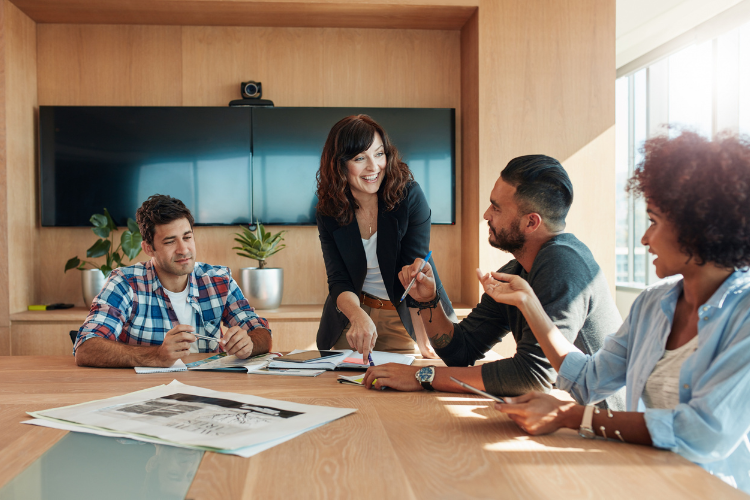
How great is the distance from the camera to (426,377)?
139cm

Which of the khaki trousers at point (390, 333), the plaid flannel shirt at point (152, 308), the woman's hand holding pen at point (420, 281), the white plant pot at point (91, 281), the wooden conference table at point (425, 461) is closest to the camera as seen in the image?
the wooden conference table at point (425, 461)

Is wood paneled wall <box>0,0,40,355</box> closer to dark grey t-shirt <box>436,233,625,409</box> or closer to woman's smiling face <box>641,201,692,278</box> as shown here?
dark grey t-shirt <box>436,233,625,409</box>

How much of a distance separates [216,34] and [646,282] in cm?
394

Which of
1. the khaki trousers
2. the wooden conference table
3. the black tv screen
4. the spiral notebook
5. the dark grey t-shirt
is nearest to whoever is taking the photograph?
the wooden conference table

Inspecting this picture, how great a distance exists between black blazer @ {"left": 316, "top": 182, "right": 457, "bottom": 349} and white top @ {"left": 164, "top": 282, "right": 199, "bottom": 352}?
19.8 inches

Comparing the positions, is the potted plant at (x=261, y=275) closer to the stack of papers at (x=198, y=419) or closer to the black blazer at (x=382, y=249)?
the black blazer at (x=382, y=249)

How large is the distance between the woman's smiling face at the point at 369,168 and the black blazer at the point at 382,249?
0.10m

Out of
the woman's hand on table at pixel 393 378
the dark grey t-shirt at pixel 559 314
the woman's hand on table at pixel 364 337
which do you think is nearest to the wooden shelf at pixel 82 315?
the woman's hand on table at pixel 364 337

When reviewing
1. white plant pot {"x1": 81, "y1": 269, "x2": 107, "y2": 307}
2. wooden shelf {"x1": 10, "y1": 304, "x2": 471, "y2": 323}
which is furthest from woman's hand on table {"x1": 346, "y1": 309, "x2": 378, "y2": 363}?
white plant pot {"x1": 81, "y1": 269, "x2": 107, "y2": 307}

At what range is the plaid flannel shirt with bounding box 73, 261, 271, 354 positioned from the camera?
193cm

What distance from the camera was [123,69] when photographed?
380cm

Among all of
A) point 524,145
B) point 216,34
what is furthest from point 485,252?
point 216,34

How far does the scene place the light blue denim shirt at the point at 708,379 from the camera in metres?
0.91

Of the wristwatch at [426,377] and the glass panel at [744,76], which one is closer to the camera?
the wristwatch at [426,377]
